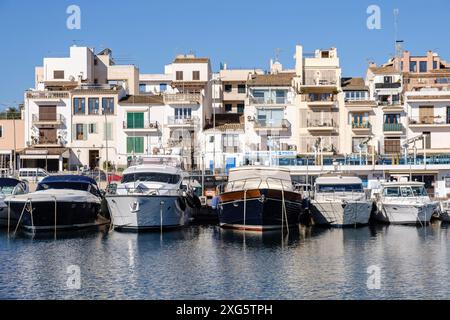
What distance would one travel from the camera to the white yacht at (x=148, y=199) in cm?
4762

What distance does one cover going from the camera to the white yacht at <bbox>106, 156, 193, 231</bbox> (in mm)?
47625

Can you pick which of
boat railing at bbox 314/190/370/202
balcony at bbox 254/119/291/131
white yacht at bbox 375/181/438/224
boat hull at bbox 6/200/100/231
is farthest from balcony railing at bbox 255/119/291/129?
boat hull at bbox 6/200/100/231

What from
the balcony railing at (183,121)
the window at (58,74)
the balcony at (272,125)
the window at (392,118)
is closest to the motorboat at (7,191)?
the balcony railing at (183,121)

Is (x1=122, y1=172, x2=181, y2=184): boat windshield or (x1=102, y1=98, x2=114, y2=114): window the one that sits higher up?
(x1=102, y1=98, x2=114, y2=114): window

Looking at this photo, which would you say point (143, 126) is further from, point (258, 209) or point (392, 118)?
point (258, 209)

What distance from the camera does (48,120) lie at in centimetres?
7988

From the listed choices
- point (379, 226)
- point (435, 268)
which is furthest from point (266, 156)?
point (435, 268)

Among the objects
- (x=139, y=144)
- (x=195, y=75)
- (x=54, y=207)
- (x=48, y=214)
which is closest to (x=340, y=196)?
(x=54, y=207)

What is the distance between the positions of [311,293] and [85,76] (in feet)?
199

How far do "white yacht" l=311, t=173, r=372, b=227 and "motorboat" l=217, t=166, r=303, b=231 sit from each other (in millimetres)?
1944

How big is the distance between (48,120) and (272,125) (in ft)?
76.8

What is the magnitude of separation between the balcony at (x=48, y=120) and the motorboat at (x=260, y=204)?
109ft

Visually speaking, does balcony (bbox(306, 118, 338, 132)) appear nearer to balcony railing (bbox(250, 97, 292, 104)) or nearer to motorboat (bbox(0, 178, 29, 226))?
balcony railing (bbox(250, 97, 292, 104))
